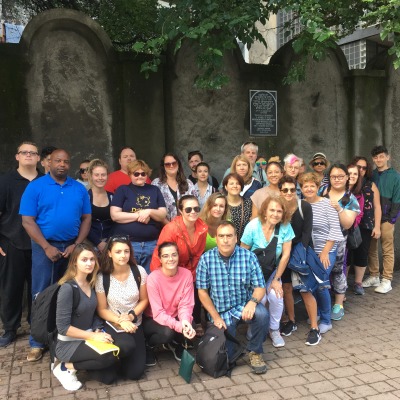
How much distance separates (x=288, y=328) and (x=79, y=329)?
7.94ft

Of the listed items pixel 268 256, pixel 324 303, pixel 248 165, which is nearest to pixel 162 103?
pixel 248 165

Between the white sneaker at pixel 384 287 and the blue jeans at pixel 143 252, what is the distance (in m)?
3.61

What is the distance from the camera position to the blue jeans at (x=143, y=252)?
16.4 ft

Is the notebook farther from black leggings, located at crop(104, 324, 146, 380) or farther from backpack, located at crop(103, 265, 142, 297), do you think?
backpack, located at crop(103, 265, 142, 297)

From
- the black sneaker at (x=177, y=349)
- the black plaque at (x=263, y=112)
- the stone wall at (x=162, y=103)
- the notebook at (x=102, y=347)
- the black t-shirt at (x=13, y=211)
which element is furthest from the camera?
the black plaque at (x=263, y=112)

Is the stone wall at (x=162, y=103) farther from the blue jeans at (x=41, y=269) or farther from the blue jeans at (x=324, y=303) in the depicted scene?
the blue jeans at (x=324, y=303)

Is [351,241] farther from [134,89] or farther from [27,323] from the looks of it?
[27,323]

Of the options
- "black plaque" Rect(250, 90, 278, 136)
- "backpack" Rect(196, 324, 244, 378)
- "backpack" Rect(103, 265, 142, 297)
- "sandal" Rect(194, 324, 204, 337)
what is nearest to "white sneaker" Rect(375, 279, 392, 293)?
"black plaque" Rect(250, 90, 278, 136)

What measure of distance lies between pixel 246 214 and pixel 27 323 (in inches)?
117

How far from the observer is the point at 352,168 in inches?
236

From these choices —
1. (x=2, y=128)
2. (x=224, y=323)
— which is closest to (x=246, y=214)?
(x=224, y=323)

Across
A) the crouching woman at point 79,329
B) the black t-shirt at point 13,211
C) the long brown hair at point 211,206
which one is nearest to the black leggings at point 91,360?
the crouching woman at point 79,329

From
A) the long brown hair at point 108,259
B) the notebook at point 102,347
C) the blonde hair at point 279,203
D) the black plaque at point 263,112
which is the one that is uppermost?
the black plaque at point 263,112

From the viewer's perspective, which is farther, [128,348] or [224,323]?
[224,323]
